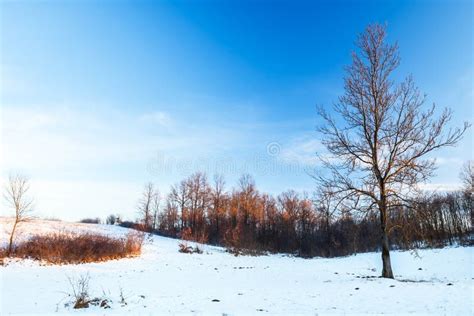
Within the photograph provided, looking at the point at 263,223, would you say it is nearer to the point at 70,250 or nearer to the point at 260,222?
the point at 260,222

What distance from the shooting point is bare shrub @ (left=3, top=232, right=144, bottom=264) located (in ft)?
72.8

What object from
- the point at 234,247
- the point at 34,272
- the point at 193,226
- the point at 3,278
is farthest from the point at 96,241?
the point at 193,226

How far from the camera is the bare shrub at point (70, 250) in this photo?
22203 mm

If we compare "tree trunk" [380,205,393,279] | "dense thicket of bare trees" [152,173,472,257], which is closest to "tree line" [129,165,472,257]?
"dense thicket of bare trees" [152,173,472,257]

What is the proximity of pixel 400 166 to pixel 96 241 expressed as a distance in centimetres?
2483

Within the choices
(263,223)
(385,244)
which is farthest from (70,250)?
(263,223)

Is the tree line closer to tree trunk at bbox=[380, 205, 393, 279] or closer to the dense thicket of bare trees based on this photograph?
Answer: the dense thicket of bare trees

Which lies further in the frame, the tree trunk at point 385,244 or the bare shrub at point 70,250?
the bare shrub at point 70,250

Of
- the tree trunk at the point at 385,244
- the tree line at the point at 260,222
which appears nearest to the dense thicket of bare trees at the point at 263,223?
the tree line at the point at 260,222

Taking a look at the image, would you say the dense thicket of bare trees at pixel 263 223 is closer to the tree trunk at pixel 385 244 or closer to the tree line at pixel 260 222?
the tree line at pixel 260 222

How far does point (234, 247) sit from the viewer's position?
1610 inches

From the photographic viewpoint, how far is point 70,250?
23422 millimetres

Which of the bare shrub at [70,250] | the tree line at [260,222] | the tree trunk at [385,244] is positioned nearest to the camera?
the tree trunk at [385,244]

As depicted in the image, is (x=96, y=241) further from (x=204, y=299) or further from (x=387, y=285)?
(x=387, y=285)
